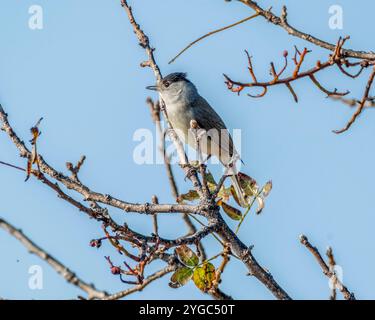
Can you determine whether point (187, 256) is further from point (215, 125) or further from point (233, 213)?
point (215, 125)

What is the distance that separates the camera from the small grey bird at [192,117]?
7.72 metres

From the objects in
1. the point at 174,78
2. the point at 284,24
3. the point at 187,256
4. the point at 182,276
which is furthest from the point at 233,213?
the point at 174,78

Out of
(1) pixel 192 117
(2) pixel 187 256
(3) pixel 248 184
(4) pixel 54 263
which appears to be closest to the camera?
(4) pixel 54 263

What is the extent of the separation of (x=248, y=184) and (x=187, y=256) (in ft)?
2.93

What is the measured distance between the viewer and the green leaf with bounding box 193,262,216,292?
3838 millimetres

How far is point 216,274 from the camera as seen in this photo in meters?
3.86

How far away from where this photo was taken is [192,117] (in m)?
7.90

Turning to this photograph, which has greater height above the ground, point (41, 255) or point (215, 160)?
point (215, 160)
